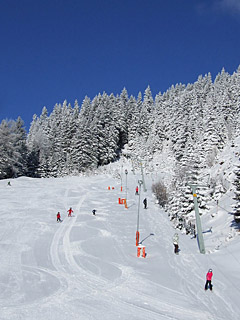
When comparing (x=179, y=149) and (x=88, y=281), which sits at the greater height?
(x=179, y=149)

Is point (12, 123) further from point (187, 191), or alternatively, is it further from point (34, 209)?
point (187, 191)

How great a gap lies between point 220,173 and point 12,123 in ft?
150

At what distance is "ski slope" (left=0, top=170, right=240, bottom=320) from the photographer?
35.1 ft

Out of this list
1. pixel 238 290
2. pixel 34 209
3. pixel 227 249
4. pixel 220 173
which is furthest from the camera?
pixel 220 173

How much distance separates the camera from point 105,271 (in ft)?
50.5

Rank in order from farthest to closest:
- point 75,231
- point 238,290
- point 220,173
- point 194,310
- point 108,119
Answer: point 108,119 → point 220,173 → point 75,231 → point 238,290 → point 194,310

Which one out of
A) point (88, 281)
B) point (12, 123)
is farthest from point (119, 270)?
point (12, 123)

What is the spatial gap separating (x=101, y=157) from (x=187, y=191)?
45.3 metres

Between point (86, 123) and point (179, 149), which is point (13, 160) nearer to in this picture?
point (86, 123)

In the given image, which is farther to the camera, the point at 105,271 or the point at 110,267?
the point at 110,267

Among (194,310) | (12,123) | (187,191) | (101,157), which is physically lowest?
(194,310)

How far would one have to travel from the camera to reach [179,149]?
2724 inches

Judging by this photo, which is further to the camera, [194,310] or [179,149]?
[179,149]

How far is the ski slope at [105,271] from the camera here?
10.7m
